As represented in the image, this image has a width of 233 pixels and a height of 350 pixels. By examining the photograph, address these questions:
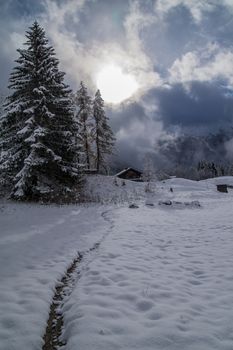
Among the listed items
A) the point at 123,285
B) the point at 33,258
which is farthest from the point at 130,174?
the point at 123,285

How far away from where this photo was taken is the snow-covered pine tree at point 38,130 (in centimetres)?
2134

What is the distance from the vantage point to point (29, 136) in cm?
2195

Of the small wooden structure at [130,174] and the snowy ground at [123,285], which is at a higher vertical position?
the small wooden structure at [130,174]

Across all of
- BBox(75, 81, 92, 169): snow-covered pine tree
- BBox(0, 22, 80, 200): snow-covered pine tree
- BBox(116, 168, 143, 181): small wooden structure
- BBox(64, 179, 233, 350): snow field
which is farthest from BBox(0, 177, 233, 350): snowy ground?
BBox(116, 168, 143, 181): small wooden structure

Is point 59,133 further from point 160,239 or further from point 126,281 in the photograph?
point 126,281

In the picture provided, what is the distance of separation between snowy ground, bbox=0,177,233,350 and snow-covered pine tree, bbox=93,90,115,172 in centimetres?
3421

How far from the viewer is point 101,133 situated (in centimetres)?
4775

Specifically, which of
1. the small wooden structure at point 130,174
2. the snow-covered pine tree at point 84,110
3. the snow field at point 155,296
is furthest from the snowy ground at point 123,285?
the small wooden structure at point 130,174

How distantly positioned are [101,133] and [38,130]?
27526 millimetres

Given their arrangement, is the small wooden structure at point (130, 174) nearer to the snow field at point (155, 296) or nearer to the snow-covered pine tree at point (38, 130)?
the snow-covered pine tree at point (38, 130)

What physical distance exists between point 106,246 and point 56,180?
1382cm

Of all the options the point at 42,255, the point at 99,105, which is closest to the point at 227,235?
the point at 42,255

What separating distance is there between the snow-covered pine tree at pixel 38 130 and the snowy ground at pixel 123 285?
7454 millimetres

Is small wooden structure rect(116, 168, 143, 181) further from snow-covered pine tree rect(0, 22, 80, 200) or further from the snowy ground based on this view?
the snowy ground
